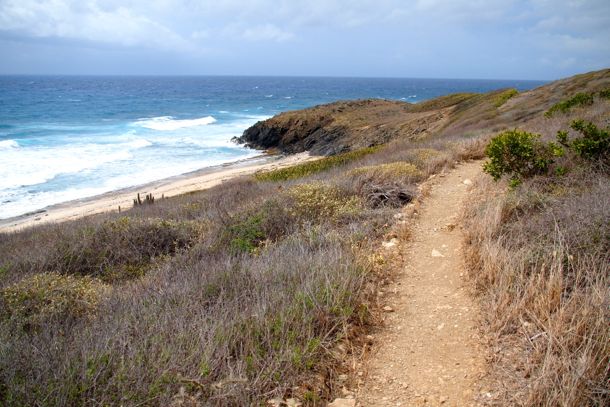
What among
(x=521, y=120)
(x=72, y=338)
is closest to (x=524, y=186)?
(x=72, y=338)

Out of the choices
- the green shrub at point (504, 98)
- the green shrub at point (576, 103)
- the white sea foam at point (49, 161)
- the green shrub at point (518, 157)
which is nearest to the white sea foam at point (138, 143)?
the white sea foam at point (49, 161)

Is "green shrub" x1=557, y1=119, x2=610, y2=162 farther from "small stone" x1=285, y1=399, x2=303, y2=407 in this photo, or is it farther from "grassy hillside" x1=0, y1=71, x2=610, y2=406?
"small stone" x1=285, y1=399, x2=303, y2=407

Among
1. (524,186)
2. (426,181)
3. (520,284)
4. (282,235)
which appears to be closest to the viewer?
(520,284)

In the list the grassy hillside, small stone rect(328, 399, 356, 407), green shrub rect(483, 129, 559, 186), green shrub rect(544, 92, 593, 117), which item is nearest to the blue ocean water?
the grassy hillside

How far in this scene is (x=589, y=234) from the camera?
4.50 meters

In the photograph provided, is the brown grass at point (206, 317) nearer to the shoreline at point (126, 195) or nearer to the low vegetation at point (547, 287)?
the low vegetation at point (547, 287)

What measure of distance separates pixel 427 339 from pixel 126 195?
22800mm

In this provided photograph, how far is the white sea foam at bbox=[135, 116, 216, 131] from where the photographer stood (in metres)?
53.1

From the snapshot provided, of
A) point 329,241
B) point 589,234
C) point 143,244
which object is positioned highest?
point 589,234

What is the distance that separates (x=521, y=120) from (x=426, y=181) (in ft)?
43.4

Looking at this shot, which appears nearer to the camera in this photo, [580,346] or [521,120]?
[580,346]

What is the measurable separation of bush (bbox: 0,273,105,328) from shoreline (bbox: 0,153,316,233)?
1136 centimetres

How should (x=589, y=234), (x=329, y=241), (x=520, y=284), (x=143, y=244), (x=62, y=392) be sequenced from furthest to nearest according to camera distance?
(x=143, y=244) < (x=329, y=241) < (x=589, y=234) < (x=520, y=284) < (x=62, y=392)

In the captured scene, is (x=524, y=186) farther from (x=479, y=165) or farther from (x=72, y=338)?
(x=72, y=338)
